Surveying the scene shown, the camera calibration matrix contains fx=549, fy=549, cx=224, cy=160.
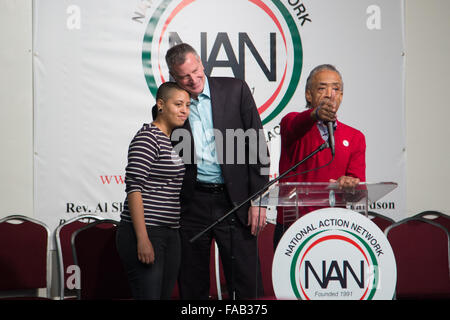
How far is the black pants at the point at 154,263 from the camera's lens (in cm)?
272

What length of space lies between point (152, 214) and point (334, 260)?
1027mm

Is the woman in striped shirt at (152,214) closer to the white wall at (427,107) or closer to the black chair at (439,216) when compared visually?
the black chair at (439,216)

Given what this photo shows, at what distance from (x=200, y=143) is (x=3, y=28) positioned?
212 cm

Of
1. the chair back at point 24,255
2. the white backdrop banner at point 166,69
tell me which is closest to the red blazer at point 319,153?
the white backdrop banner at point 166,69

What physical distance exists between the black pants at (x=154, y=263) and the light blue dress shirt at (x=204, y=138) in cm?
40

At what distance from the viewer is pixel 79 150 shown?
4.24m

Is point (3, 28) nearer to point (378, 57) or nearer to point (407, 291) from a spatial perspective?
point (378, 57)

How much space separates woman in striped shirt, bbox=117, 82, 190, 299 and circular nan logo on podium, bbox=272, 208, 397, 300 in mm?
794

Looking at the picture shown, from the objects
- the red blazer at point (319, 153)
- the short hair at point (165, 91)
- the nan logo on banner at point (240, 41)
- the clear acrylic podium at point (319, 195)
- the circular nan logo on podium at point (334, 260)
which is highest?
the nan logo on banner at point (240, 41)

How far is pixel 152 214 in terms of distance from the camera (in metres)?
2.80

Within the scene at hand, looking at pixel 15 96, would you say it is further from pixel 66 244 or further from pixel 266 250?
pixel 266 250

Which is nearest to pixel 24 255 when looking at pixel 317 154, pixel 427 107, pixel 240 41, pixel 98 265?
pixel 98 265

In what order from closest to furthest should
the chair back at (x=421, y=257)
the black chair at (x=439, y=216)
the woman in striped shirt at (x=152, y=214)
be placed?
the woman in striped shirt at (x=152, y=214) → the chair back at (x=421, y=257) → the black chair at (x=439, y=216)
